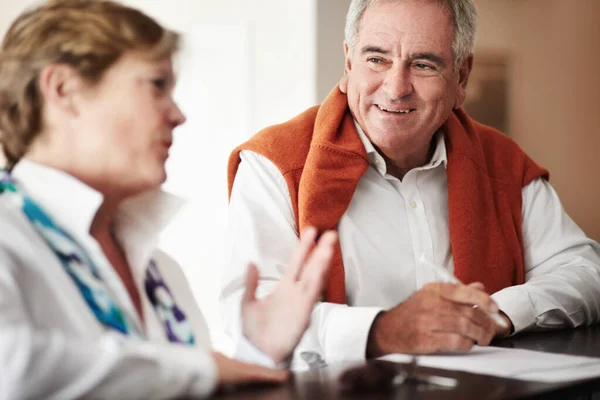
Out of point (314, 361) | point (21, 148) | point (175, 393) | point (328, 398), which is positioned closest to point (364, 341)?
point (314, 361)

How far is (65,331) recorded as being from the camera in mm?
921

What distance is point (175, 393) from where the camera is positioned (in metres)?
0.96

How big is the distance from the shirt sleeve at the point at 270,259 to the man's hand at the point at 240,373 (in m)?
0.54

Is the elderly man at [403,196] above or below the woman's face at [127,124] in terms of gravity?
below

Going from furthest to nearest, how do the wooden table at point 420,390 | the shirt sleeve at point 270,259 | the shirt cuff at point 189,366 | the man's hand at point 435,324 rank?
Result: the shirt sleeve at point 270,259, the man's hand at point 435,324, the wooden table at point 420,390, the shirt cuff at point 189,366

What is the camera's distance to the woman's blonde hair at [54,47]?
3.29ft

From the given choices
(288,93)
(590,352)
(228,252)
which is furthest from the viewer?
(288,93)

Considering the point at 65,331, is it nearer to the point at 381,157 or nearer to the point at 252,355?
the point at 252,355

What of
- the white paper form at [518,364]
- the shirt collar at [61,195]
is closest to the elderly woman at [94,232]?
the shirt collar at [61,195]

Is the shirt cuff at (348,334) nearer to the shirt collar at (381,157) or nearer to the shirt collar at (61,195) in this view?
the shirt collar at (381,157)

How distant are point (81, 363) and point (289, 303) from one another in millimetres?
354

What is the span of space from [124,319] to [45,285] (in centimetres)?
12

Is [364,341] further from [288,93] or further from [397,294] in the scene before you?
[288,93]

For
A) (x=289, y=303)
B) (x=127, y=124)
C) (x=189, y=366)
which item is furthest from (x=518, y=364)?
(x=127, y=124)
